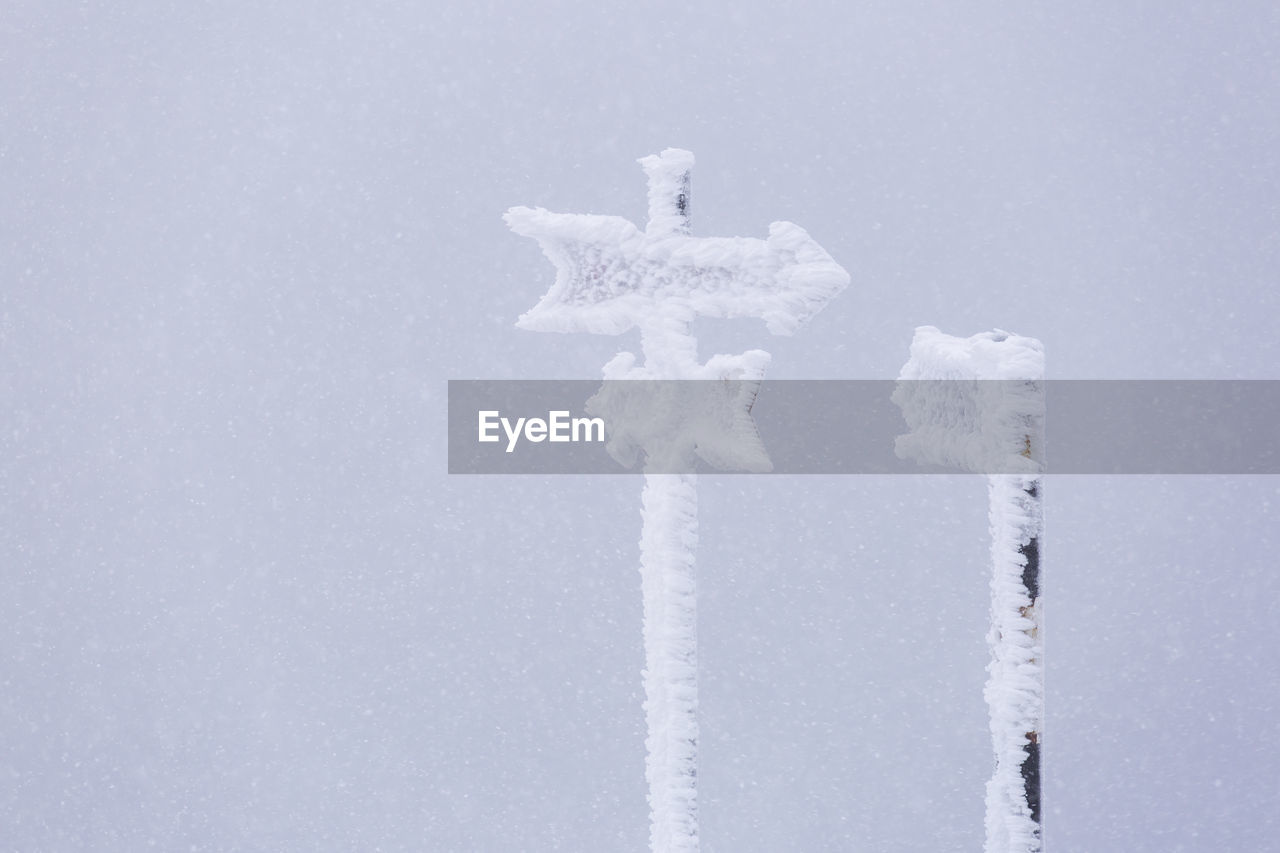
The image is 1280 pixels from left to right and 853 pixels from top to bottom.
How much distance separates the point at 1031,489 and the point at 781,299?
192 mm

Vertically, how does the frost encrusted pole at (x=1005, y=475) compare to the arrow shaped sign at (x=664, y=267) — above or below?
below

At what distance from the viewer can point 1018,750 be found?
56 centimetres

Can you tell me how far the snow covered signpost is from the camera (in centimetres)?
56

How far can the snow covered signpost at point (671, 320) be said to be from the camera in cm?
56


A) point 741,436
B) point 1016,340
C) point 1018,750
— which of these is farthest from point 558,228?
point 1018,750

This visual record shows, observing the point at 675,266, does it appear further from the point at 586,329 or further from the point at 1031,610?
the point at 1031,610

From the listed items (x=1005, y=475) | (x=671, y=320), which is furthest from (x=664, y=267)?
(x=1005, y=475)

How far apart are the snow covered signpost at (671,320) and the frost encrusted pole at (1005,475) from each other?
0.09 metres

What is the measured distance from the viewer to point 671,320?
0.57m

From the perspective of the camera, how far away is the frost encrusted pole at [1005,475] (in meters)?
0.53

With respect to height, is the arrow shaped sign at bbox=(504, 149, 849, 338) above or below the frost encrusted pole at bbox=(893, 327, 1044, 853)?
above

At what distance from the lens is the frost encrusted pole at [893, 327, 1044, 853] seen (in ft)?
1.73

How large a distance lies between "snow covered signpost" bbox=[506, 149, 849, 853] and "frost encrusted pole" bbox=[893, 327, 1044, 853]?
3.4 inches

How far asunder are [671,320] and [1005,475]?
23 centimetres
